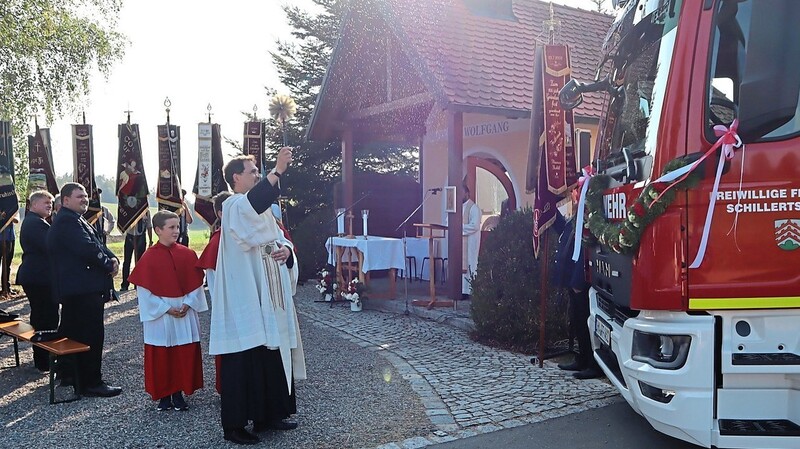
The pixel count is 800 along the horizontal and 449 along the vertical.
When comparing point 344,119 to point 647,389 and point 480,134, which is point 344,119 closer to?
point 480,134

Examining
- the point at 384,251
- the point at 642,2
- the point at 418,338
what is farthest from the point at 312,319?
the point at 642,2

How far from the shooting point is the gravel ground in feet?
14.7

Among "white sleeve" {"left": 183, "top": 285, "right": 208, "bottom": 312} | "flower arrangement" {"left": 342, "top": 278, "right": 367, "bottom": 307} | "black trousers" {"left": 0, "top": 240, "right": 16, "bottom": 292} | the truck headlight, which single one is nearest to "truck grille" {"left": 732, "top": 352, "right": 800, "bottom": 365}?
the truck headlight

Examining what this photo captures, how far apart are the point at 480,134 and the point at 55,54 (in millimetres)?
11609

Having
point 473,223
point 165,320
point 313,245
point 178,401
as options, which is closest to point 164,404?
point 178,401

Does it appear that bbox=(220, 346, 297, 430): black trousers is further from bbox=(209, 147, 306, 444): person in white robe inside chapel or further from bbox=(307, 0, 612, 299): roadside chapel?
bbox=(307, 0, 612, 299): roadside chapel

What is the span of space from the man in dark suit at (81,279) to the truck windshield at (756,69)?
499 centimetres

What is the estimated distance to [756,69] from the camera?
2.90 meters

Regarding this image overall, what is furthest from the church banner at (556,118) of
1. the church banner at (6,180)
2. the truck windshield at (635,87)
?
the church banner at (6,180)

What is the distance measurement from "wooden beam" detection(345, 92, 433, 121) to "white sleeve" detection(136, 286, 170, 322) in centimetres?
600

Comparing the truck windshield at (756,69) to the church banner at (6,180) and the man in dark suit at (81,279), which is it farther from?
the church banner at (6,180)

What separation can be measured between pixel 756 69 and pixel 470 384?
3639mm

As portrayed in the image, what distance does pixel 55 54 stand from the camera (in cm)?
1625

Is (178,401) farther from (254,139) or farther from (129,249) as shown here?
(129,249)
